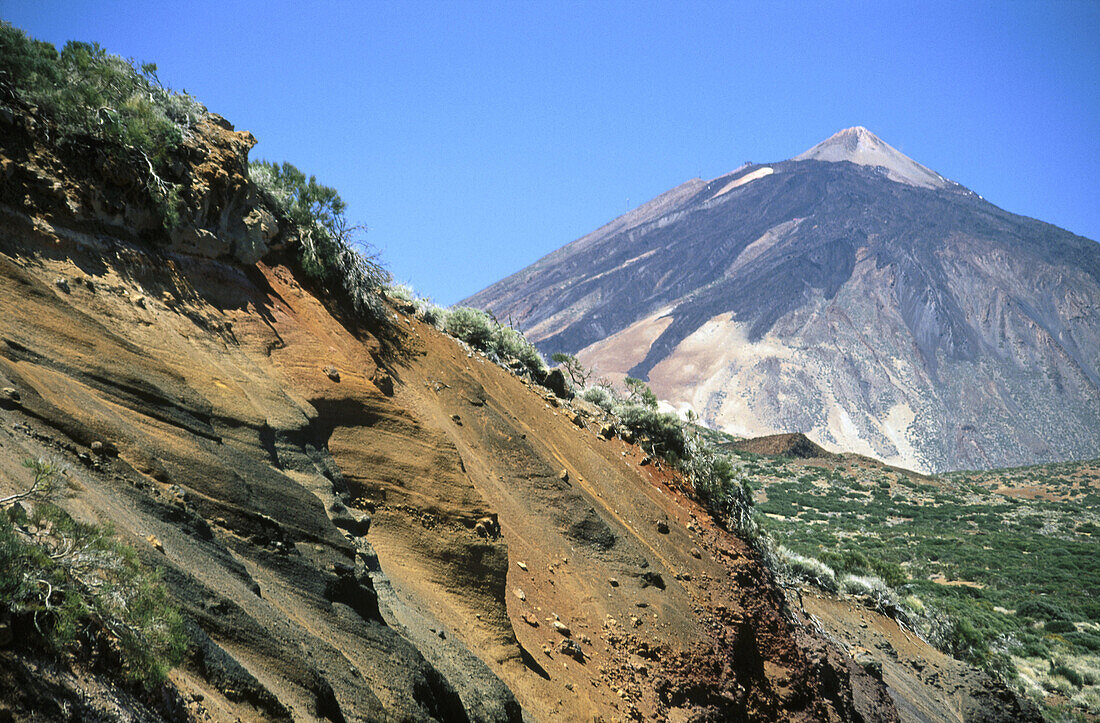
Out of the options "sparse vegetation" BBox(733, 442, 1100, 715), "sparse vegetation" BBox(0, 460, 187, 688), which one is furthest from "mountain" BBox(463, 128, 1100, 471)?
"sparse vegetation" BBox(0, 460, 187, 688)

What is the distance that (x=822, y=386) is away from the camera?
10456cm

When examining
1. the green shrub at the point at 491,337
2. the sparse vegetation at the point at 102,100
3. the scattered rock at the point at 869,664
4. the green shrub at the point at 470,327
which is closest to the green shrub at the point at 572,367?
the green shrub at the point at 491,337

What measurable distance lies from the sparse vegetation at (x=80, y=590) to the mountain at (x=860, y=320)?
94858 millimetres

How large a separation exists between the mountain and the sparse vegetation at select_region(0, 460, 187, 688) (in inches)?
3735

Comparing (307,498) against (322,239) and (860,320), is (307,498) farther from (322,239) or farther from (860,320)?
(860,320)

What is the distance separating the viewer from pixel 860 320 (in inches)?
4737

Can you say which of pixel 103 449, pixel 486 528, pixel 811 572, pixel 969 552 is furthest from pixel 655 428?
pixel 969 552

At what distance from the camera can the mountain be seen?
98688 millimetres

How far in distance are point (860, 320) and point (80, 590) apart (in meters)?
127

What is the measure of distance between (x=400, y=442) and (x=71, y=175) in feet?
11.8

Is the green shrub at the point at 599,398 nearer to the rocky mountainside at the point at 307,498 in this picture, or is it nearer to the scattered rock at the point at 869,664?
the rocky mountainside at the point at 307,498

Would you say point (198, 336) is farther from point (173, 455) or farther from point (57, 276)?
point (173, 455)

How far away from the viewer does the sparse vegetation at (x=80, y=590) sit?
2914mm

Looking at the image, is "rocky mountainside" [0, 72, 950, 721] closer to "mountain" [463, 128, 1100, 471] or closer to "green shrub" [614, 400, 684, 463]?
"green shrub" [614, 400, 684, 463]
